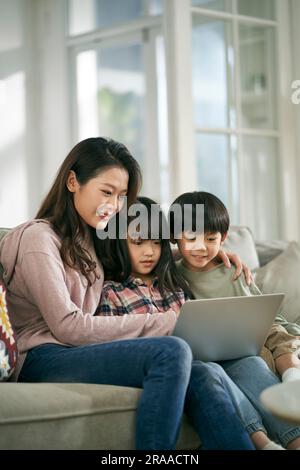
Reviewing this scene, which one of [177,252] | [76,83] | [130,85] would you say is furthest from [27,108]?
[177,252]

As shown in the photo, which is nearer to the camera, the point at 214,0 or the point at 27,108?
the point at 214,0

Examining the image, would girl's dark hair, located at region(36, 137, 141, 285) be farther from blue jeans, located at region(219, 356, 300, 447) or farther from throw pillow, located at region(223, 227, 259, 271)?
throw pillow, located at region(223, 227, 259, 271)

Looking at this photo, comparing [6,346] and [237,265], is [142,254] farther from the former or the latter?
[6,346]

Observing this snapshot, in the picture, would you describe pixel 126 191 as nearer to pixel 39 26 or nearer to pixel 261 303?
pixel 261 303

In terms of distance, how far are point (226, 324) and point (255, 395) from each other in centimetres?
24

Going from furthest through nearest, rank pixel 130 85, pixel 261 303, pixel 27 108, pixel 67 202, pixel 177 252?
1. pixel 130 85
2. pixel 27 108
3. pixel 177 252
4. pixel 67 202
5. pixel 261 303

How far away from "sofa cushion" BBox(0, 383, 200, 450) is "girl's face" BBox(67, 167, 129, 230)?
21.5 inches

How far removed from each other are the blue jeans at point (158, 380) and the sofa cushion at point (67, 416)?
53 millimetres

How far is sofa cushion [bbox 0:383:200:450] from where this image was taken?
1.68 metres

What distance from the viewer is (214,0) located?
3902mm

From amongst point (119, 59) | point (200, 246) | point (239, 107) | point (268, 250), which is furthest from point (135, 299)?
point (119, 59)

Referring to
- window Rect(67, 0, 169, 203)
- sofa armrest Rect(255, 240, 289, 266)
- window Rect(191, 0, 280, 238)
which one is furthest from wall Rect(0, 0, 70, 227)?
sofa armrest Rect(255, 240, 289, 266)
